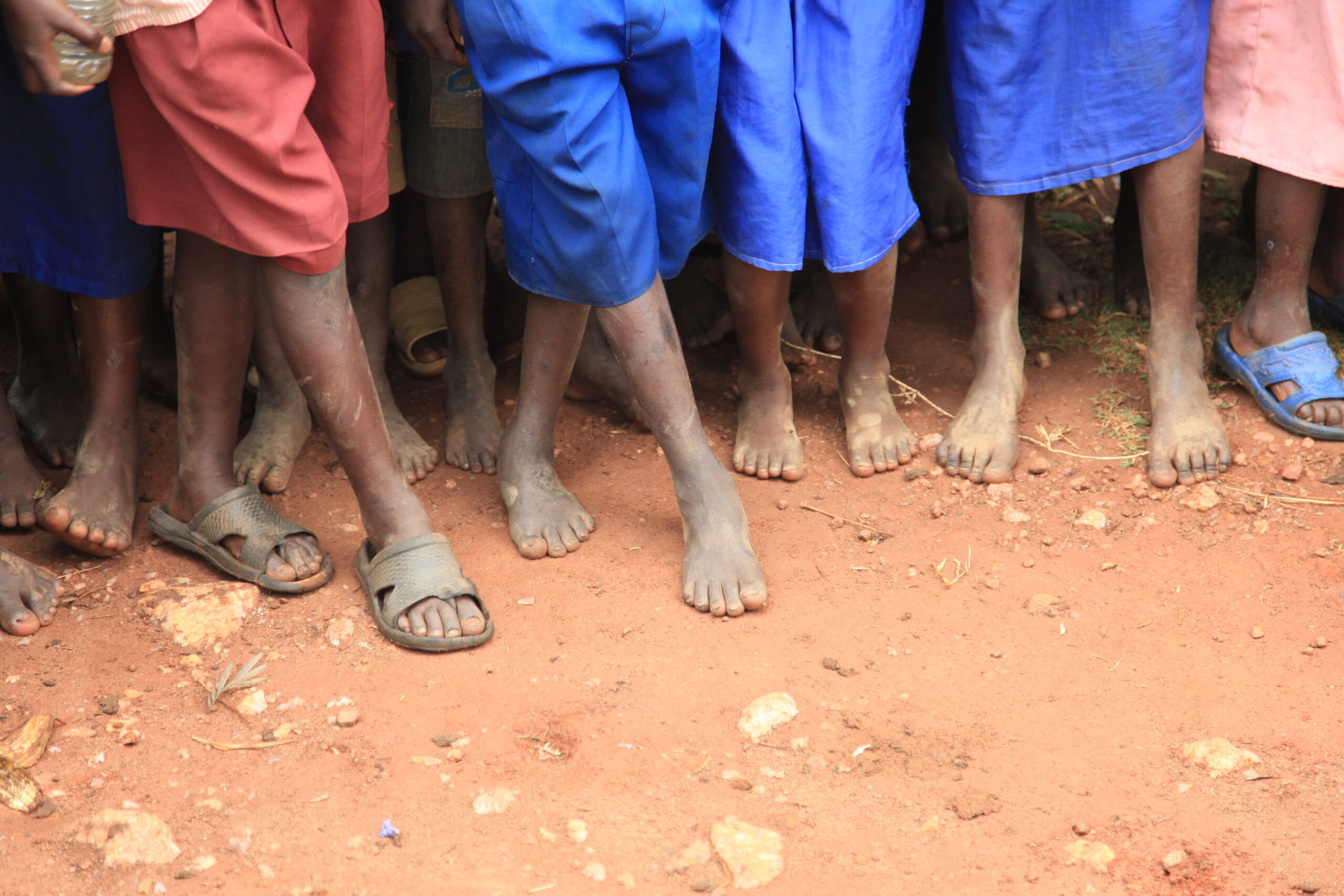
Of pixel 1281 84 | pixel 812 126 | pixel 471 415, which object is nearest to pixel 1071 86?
pixel 1281 84

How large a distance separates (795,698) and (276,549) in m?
1.04

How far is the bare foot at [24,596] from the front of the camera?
2.06 m

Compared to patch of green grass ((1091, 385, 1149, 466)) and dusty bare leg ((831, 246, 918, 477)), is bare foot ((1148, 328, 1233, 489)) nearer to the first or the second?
patch of green grass ((1091, 385, 1149, 466))

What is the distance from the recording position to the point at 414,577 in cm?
209

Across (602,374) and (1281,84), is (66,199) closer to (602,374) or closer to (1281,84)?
(602,374)

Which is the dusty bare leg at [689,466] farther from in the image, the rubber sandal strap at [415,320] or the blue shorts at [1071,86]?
the rubber sandal strap at [415,320]

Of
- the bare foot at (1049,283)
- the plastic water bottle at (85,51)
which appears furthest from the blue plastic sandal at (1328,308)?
the plastic water bottle at (85,51)

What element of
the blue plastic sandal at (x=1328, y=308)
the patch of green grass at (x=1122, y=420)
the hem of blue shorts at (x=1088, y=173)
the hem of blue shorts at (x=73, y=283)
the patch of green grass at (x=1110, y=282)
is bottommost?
the patch of green grass at (x=1110, y=282)

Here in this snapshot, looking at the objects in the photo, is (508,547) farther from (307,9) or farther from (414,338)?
(307,9)

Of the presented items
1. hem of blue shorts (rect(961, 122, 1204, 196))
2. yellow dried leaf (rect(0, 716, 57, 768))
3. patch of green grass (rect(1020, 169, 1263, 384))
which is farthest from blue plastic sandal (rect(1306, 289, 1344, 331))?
yellow dried leaf (rect(0, 716, 57, 768))

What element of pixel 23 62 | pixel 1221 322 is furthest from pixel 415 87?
pixel 1221 322

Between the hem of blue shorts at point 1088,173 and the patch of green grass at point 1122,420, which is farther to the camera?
the patch of green grass at point 1122,420

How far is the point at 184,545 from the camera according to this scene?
228 centimetres

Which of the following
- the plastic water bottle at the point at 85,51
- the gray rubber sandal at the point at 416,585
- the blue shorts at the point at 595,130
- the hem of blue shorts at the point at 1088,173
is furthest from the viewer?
the hem of blue shorts at the point at 1088,173
